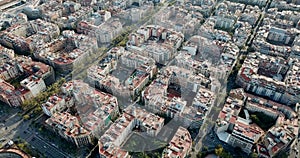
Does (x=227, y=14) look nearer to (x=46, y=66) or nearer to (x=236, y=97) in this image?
(x=236, y=97)

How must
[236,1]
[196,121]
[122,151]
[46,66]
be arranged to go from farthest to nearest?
[236,1] → [46,66] → [196,121] → [122,151]

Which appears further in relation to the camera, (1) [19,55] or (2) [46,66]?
(1) [19,55]

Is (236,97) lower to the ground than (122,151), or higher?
higher

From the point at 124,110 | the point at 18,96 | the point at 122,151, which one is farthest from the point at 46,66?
the point at 122,151

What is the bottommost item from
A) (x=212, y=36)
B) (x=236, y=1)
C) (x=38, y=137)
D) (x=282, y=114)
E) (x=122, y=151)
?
(x=38, y=137)

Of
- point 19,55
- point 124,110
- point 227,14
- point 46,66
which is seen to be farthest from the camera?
point 227,14

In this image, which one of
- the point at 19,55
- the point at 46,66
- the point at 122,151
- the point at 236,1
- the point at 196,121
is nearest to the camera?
the point at 122,151

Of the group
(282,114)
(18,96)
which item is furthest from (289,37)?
(18,96)

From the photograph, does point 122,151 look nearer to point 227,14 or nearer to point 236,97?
point 236,97

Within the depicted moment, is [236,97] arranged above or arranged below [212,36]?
below
